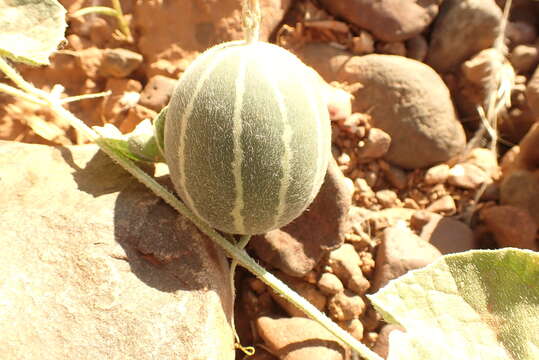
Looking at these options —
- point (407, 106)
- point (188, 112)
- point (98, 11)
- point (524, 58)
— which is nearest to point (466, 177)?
point (407, 106)

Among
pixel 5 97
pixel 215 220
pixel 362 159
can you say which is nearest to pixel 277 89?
pixel 215 220

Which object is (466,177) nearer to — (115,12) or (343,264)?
(343,264)

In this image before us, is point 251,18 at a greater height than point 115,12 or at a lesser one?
greater

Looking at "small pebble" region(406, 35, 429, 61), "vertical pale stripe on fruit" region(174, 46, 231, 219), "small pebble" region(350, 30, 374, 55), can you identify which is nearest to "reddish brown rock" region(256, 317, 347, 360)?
"vertical pale stripe on fruit" region(174, 46, 231, 219)

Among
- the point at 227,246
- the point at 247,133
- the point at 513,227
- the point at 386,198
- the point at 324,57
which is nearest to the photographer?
the point at 247,133

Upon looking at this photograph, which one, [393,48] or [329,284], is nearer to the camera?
[329,284]

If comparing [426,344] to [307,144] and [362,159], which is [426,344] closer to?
[307,144]

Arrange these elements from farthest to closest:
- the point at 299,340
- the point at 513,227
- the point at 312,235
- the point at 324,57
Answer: the point at 324,57 → the point at 513,227 → the point at 312,235 → the point at 299,340

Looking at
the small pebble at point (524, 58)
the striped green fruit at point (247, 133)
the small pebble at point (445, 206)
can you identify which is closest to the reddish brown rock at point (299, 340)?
the striped green fruit at point (247, 133)
